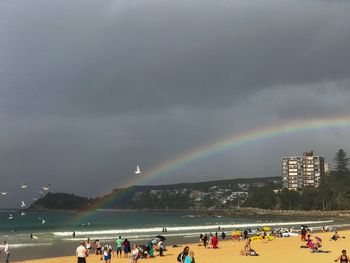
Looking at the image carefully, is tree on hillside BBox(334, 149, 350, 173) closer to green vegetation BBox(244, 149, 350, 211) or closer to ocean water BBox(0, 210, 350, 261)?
green vegetation BBox(244, 149, 350, 211)

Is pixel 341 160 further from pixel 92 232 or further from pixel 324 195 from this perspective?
pixel 92 232

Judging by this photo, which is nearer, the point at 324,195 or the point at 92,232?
the point at 92,232

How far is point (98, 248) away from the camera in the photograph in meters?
33.4

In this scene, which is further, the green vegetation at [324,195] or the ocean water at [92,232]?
the green vegetation at [324,195]

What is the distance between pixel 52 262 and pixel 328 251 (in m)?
17.7

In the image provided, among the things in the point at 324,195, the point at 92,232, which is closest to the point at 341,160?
the point at 324,195

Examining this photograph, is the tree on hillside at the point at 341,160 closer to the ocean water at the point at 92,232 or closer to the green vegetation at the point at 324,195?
the green vegetation at the point at 324,195

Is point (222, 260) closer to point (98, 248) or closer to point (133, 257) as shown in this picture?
point (133, 257)

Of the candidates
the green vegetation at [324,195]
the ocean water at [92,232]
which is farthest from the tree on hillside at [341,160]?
the ocean water at [92,232]

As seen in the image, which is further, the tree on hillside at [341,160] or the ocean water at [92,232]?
the tree on hillside at [341,160]

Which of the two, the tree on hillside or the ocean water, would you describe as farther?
the tree on hillside

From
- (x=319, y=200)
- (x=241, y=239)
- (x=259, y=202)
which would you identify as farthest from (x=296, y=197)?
(x=241, y=239)

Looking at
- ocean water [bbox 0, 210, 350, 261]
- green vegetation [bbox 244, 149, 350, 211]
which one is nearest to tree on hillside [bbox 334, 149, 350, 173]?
green vegetation [bbox 244, 149, 350, 211]

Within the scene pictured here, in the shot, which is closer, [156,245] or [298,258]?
[298,258]
